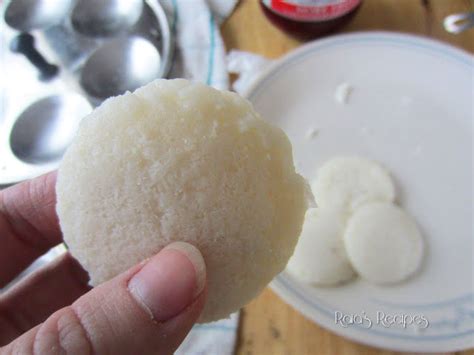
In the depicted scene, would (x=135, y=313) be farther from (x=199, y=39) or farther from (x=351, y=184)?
(x=199, y=39)

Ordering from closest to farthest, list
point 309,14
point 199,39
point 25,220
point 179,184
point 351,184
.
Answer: point 179,184
point 25,220
point 351,184
point 309,14
point 199,39

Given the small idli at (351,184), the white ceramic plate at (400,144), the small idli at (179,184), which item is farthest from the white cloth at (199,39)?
the small idli at (179,184)

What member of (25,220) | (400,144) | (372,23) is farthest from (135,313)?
(372,23)

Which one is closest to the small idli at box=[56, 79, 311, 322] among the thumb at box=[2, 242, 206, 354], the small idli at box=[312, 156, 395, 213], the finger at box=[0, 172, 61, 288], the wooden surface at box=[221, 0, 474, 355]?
the thumb at box=[2, 242, 206, 354]

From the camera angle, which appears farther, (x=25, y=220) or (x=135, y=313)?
(x=25, y=220)

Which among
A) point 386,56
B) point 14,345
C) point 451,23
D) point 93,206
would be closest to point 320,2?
point 386,56

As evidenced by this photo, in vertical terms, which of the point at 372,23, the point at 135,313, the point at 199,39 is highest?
the point at 135,313
